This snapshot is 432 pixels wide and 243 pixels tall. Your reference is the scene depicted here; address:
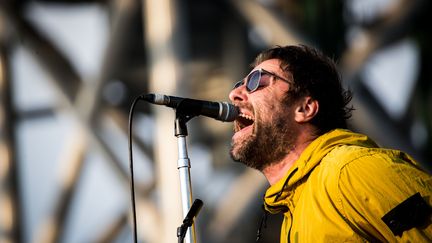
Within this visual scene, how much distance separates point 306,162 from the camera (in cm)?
378

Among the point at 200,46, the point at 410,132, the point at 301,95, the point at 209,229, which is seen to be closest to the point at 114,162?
the point at 209,229

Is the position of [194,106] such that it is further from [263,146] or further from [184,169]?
[263,146]

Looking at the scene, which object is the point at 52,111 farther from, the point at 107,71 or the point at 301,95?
the point at 301,95

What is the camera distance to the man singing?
3.36 m

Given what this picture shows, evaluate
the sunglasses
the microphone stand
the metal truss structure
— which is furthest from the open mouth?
the metal truss structure

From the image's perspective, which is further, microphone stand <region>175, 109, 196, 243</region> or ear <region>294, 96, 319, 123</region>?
ear <region>294, 96, 319, 123</region>

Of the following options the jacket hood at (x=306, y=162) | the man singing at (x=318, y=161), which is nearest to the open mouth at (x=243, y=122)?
the man singing at (x=318, y=161)

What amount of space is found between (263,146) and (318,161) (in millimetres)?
480

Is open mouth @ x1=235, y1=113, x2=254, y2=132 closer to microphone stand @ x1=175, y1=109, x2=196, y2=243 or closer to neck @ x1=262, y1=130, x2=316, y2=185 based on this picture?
neck @ x1=262, y1=130, x2=316, y2=185

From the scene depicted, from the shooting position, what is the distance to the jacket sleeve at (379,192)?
333 centimetres

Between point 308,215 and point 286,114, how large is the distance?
82 cm

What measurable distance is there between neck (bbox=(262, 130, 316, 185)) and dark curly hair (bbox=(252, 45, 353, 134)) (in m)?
0.15

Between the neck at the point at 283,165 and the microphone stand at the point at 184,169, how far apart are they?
60cm

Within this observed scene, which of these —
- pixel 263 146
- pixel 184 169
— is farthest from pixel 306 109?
pixel 184 169
